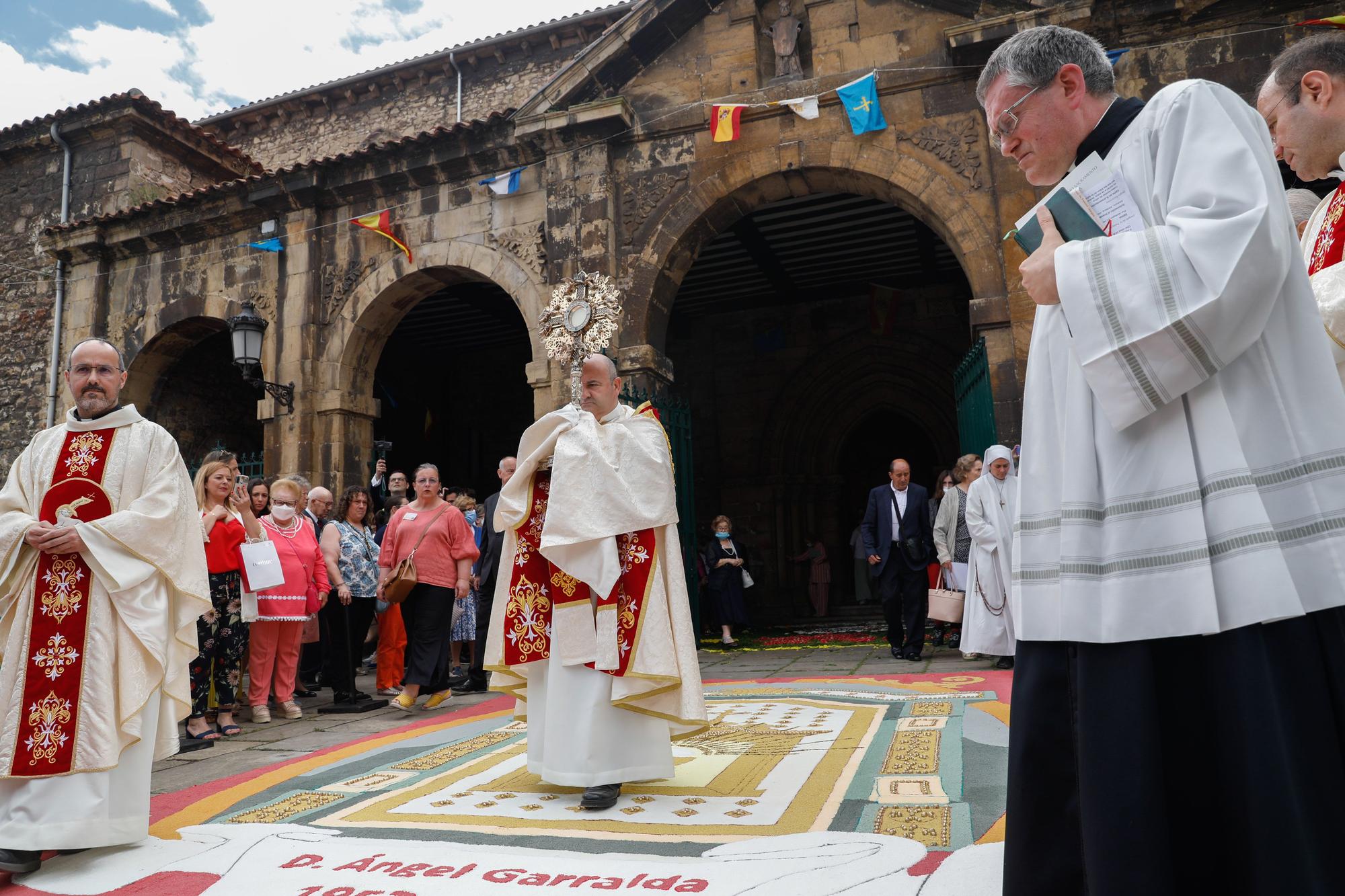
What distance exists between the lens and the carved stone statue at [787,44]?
32.3ft

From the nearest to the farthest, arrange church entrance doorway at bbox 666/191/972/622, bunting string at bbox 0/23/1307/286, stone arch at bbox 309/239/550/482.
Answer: bunting string at bbox 0/23/1307/286
stone arch at bbox 309/239/550/482
church entrance doorway at bbox 666/191/972/622

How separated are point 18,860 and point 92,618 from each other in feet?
2.80

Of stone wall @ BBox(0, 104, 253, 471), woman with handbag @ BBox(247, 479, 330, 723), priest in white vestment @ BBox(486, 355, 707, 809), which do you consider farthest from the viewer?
stone wall @ BBox(0, 104, 253, 471)

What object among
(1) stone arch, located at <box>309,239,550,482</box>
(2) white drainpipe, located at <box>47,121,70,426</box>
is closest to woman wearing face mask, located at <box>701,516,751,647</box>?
(1) stone arch, located at <box>309,239,550,482</box>

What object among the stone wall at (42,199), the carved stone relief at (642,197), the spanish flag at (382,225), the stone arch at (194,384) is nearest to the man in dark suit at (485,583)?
the carved stone relief at (642,197)

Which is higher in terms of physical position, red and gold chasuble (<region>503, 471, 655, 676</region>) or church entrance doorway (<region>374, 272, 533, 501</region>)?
church entrance doorway (<region>374, 272, 533, 501</region>)

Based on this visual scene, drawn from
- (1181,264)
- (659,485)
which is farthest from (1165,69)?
(1181,264)

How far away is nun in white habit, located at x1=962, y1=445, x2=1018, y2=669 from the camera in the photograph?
711 cm

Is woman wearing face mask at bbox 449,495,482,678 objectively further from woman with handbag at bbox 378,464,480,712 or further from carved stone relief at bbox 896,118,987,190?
carved stone relief at bbox 896,118,987,190

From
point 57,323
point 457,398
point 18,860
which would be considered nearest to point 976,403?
point 18,860

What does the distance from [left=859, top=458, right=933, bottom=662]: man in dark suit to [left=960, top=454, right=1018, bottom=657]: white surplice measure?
1049 mm

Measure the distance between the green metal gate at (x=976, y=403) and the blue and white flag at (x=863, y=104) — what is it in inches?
97.7

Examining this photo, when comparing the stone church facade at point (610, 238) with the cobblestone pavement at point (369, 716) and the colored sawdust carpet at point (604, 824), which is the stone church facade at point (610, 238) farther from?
the colored sawdust carpet at point (604, 824)

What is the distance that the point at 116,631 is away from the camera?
3.56m
